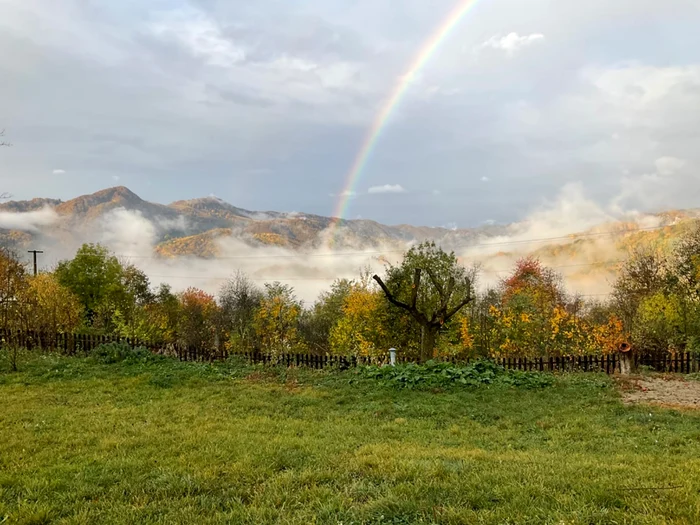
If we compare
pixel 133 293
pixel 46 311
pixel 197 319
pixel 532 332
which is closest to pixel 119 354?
pixel 46 311

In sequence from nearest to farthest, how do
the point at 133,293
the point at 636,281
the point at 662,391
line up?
the point at 662,391 < the point at 636,281 < the point at 133,293

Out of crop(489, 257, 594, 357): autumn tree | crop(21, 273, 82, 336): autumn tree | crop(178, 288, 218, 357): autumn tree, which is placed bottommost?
crop(178, 288, 218, 357): autumn tree

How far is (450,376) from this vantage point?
11281mm

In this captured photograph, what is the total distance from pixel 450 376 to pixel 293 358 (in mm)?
5819

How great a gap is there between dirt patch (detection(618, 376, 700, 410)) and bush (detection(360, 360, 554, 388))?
5.78 ft

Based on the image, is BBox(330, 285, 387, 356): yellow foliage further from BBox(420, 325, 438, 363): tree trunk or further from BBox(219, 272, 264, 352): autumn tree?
BBox(219, 272, 264, 352): autumn tree

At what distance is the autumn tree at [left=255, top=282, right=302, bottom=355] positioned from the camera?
36906 mm

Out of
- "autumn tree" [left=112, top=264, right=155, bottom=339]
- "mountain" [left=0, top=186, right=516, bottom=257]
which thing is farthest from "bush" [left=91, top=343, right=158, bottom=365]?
"mountain" [left=0, top=186, right=516, bottom=257]

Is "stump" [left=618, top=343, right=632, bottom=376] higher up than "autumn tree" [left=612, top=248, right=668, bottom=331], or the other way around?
"autumn tree" [left=612, top=248, right=668, bottom=331]

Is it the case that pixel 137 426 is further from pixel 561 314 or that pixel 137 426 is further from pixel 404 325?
pixel 561 314

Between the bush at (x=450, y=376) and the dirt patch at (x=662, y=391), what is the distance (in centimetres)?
176

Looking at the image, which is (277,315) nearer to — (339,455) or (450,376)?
(450,376)

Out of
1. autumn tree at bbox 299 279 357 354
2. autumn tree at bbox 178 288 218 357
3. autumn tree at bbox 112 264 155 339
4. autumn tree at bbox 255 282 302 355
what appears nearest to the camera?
autumn tree at bbox 255 282 302 355

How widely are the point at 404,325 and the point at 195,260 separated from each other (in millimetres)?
140694
